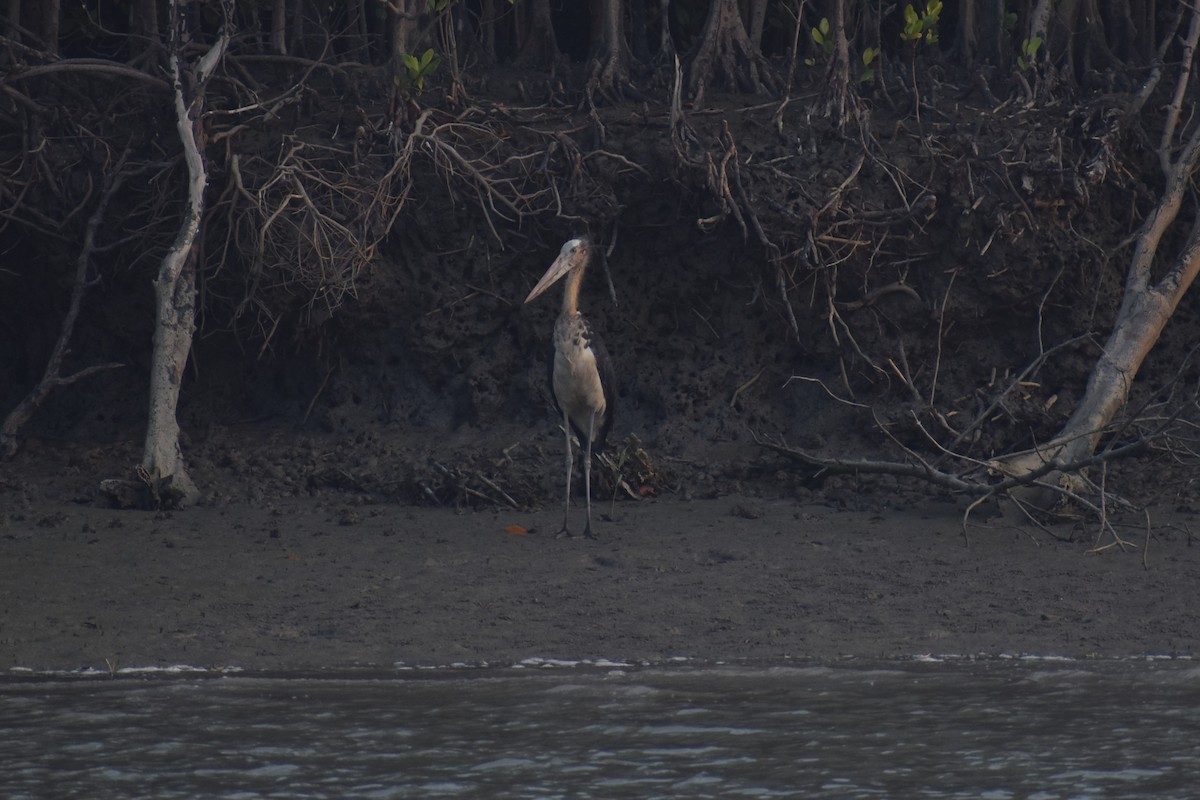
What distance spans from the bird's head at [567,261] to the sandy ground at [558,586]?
4.24 ft

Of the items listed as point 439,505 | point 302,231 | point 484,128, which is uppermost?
point 484,128

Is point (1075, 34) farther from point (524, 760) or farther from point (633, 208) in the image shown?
point (524, 760)

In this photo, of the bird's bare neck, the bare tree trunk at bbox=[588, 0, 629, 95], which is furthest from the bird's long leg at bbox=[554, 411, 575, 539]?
the bare tree trunk at bbox=[588, 0, 629, 95]

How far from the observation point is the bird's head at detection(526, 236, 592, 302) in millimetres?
8656

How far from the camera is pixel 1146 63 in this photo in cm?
980

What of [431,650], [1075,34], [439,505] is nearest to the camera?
[431,650]

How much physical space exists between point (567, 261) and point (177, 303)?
6.77 ft

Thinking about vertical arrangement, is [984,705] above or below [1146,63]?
below

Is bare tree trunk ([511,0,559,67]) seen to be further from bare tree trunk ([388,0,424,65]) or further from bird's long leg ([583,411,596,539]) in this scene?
bird's long leg ([583,411,596,539])

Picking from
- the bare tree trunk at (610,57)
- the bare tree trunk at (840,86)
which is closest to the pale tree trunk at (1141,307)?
the bare tree trunk at (840,86)

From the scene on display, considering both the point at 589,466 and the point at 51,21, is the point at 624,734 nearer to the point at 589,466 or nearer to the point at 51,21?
the point at 589,466

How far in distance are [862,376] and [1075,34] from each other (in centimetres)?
262

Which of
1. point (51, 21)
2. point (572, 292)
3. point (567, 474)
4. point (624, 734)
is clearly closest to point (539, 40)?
point (572, 292)

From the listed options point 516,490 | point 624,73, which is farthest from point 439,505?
point 624,73
